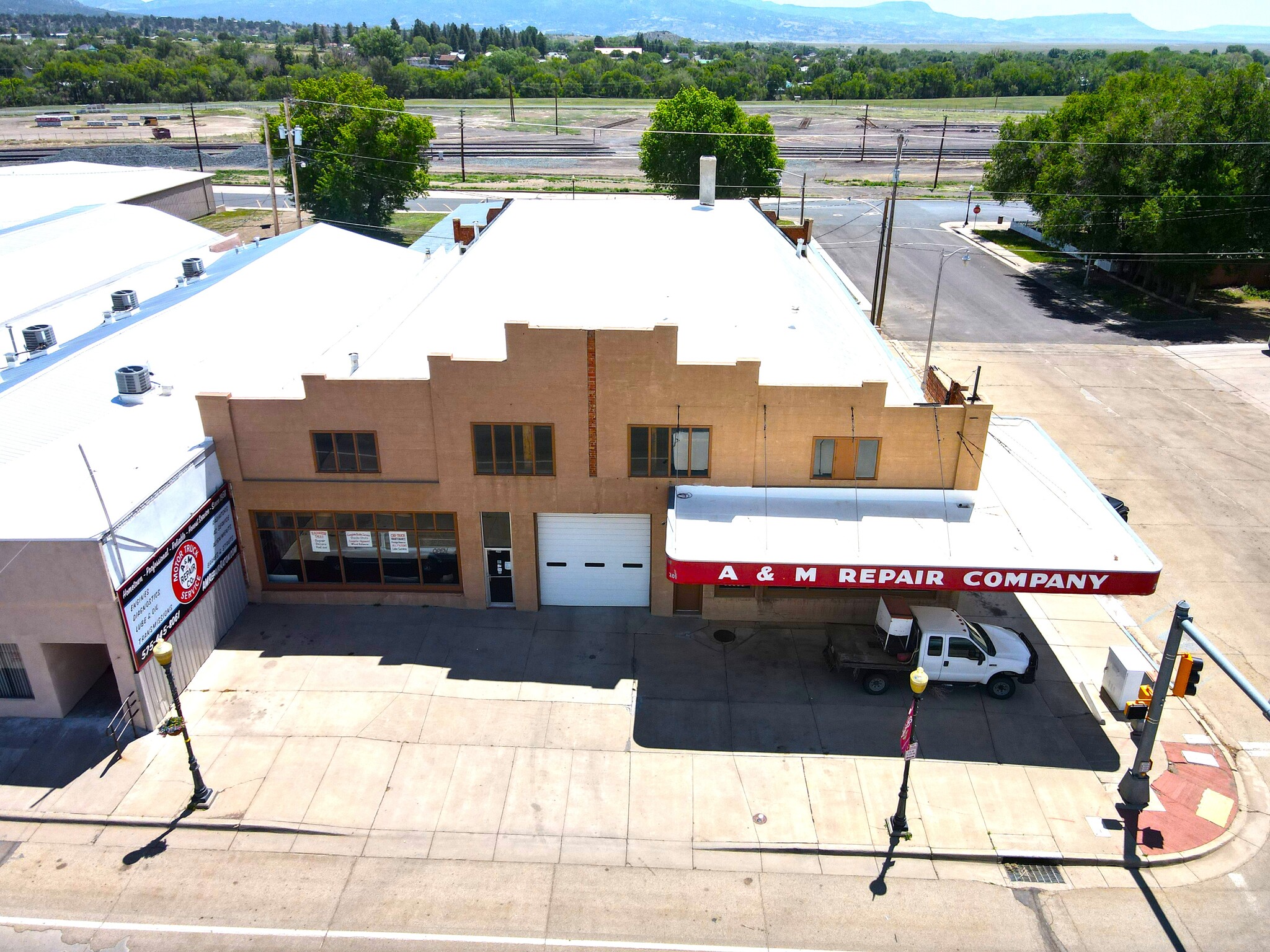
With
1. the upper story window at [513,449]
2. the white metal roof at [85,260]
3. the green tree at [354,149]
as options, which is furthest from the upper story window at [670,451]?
the green tree at [354,149]

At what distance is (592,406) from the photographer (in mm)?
22219

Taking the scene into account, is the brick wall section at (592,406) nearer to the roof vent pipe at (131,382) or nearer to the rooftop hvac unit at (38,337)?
the roof vent pipe at (131,382)

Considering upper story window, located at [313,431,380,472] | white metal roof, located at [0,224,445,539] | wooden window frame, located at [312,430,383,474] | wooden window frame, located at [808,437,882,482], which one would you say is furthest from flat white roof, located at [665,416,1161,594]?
white metal roof, located at [0,224,445,539]

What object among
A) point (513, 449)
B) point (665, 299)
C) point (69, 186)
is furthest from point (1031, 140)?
point (69, 186)

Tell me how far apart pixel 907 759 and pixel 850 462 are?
330 inches

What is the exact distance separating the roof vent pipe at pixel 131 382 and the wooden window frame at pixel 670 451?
14.2 meters

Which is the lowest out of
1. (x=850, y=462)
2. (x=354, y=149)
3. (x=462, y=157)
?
(x=850, y=462)

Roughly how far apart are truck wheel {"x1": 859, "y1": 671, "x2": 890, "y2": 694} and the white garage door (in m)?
6.53

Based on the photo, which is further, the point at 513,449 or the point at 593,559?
the point at 593,559

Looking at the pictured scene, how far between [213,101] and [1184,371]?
170 meters

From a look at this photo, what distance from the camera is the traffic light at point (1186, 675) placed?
15.8m

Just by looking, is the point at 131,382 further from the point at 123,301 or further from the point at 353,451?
the point at 123,301

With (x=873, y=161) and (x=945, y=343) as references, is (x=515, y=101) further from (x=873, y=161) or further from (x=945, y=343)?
(x=945, y=343)

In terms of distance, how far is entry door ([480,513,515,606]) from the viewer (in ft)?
78.4
